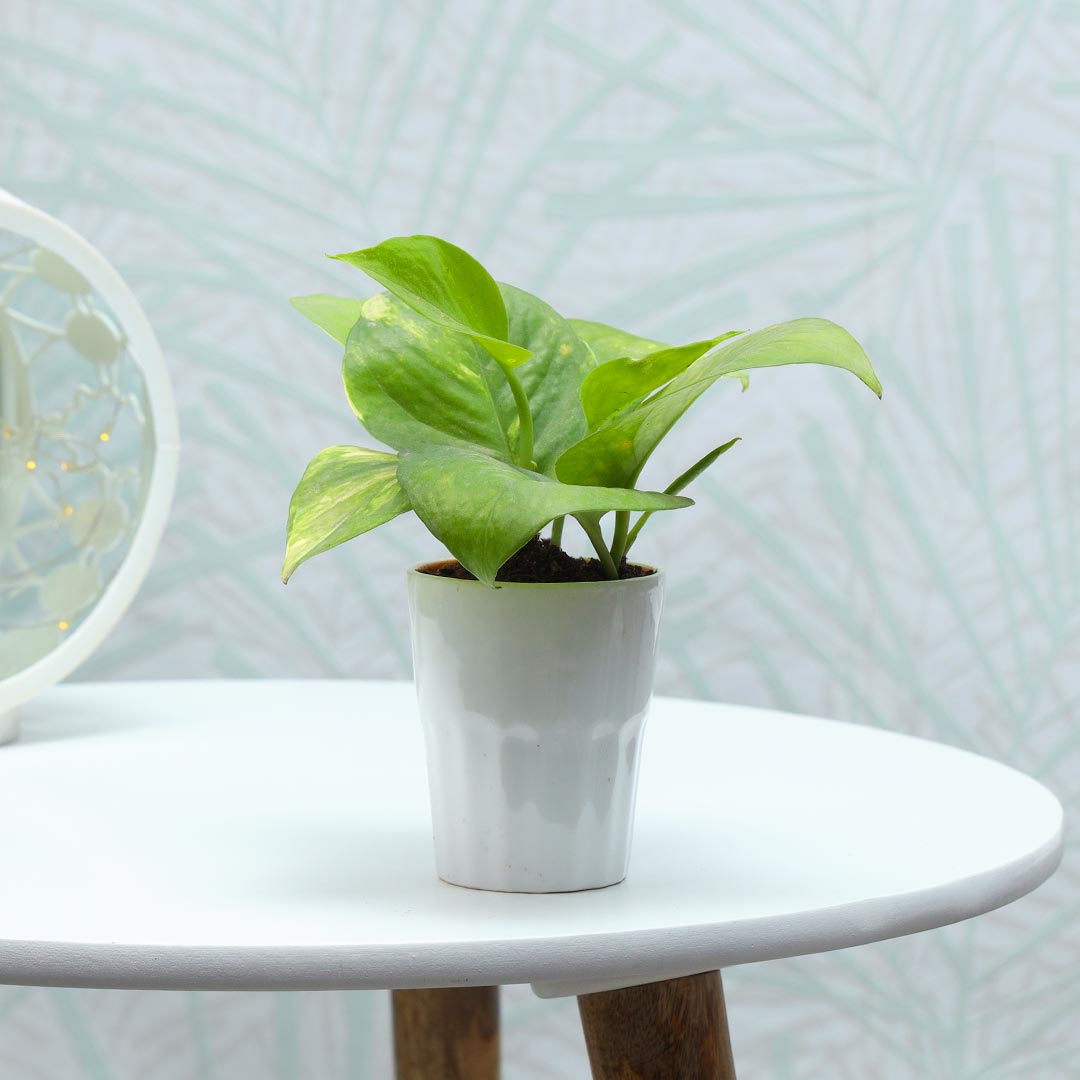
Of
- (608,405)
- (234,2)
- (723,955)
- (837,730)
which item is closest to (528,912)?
(723,955)

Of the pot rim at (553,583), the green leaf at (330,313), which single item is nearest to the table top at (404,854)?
the pot rim at (553,583)

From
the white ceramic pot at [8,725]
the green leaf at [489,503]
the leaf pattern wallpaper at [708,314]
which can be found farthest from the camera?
the leaf pattern wallpaper at [708,314]

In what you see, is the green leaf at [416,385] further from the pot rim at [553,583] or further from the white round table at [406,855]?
the white round table at [406,855]

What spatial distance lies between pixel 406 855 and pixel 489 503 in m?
0.21

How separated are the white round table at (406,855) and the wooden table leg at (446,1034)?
209mm

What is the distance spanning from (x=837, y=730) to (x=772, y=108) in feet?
1.95

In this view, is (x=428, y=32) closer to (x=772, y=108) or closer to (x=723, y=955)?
(x=772, y=108)

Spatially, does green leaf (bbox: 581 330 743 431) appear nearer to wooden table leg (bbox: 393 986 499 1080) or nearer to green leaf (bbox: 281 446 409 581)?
green leaf (bbox: 281 446 409 581)

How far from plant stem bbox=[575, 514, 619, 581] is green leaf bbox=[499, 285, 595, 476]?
0.02 meters

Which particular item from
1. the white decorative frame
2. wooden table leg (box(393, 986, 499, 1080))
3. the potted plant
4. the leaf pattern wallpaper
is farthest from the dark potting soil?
the leaf pattern wallpaper

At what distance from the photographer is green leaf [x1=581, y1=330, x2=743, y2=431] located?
472 mm

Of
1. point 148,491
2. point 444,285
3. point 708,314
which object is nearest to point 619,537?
point 444,285

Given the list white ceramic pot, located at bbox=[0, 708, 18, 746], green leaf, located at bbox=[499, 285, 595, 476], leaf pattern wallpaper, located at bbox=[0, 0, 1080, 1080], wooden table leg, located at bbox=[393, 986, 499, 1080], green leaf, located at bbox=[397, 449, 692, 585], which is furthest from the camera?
leaf pattern wallpaper, located at bbox=[0, 0, 1080, 1080]

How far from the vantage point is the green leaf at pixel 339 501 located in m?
0.45
